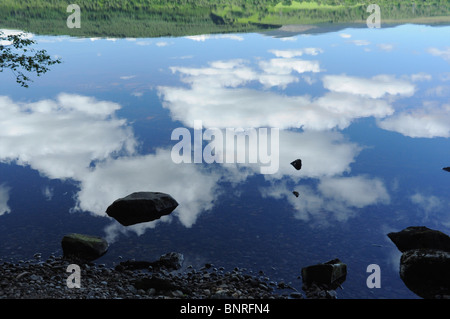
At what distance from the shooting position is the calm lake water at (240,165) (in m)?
24.5

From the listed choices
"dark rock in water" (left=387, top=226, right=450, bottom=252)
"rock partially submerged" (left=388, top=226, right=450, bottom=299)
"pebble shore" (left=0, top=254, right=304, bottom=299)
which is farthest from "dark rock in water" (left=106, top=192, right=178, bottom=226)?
"rock partially submerged" (left=388, top=226, right=450, bottom=299)

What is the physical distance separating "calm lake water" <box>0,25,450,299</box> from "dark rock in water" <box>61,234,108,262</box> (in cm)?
67

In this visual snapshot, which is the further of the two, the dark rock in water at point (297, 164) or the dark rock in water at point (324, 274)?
the dark rock in water at point (297, 164)

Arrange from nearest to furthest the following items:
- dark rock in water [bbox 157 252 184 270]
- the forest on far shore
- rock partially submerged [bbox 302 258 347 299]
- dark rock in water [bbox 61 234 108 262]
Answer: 1. rock partially submerged [bbox 302 258 347 299]
2. dark rock in water [bbox 157 252 184 270]
3. dark rock in water [bbox 61 234 108 262]
4. the forest on far shore

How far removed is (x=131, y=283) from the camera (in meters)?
20.4

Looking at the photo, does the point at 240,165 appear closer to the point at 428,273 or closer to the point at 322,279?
the point at 322,279

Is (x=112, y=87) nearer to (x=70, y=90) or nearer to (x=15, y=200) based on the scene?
(x=70, y=90)

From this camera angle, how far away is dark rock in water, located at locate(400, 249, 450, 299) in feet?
66.8

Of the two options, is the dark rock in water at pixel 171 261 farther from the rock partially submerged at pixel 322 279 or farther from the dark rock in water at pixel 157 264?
the rock partially submerged at pixel 322 279

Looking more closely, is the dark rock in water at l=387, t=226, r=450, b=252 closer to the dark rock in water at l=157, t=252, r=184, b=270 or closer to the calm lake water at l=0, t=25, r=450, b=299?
the calm lake water at l=0, t=25, r=450, b=299

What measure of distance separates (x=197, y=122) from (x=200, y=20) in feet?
375

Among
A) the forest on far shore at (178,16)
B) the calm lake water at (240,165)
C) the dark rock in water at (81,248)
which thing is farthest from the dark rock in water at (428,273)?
the forest on far shore at (178,16)

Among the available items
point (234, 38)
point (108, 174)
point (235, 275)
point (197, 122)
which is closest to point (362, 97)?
point (197, 122)

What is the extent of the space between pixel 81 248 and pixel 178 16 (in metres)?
151
